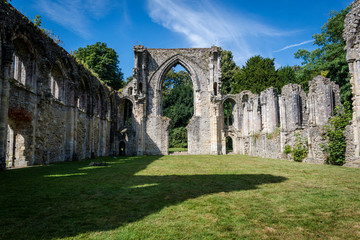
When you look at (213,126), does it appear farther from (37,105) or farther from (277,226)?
(277,226)

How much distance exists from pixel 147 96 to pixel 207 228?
21.7 m

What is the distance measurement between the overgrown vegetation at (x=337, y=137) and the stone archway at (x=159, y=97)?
12.4 meters

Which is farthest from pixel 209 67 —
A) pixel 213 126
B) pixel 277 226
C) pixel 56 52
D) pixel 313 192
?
pixel 277 226

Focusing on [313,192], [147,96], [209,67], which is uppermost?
[209,67]

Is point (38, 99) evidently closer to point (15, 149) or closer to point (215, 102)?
point (15, 149)

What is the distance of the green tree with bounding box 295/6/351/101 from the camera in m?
18.2

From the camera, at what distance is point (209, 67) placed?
2384cm

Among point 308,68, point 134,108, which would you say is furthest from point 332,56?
point 134,108

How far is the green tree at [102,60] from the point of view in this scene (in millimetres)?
31375

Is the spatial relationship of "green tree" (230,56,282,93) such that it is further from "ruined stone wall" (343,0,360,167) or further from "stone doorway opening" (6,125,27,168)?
"stone doorway opening" (6,125,27,168)

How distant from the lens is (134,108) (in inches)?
920

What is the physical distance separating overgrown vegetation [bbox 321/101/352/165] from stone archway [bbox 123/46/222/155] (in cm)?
1245

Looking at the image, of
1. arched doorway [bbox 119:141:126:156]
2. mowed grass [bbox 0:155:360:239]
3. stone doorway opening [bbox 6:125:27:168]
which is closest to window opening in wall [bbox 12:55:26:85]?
stone doorway opening [bbox 6:125:27:168]

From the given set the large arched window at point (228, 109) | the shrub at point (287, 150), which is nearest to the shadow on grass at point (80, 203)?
the shrub at point (287, 150)
